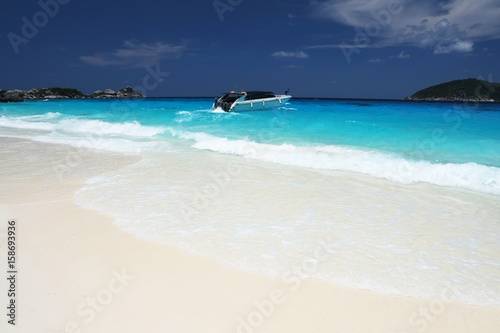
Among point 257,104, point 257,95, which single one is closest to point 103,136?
point 257,104

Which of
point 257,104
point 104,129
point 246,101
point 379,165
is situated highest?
point 246,101

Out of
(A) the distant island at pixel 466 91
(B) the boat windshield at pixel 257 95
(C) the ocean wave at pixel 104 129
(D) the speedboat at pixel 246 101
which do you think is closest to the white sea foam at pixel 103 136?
(C) the ocean wave at pixel 104 129

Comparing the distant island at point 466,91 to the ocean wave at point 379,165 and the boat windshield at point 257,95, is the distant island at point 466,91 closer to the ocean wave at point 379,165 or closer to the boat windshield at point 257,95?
the boat windshield at point 257,95

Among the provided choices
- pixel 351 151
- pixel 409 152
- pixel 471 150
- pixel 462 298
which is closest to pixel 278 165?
pixel 351 151

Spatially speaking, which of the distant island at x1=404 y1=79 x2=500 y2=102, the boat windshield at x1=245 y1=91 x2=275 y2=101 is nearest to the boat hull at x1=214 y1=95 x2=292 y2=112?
the boat windshield at x1=245 y1=91 x2=275 y2=101

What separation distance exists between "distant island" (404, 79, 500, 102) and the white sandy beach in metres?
135

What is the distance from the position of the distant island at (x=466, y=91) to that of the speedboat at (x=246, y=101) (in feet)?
338

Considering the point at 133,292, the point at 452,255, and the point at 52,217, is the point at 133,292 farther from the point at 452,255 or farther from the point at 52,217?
the point at 452,255

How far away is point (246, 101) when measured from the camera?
39.0 m

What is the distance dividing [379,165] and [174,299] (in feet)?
29.9

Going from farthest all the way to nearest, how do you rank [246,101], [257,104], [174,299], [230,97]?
1. [257,104]
2. [230,97]
3. [246,101]
4. [174,299]

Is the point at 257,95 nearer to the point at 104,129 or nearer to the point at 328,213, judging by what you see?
the point at 104,129

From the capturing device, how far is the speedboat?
3831 centimetres

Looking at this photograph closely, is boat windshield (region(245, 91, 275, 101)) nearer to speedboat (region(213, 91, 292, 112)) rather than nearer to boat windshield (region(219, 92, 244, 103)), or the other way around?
speedboat (region(213, 91, 292, 112))
